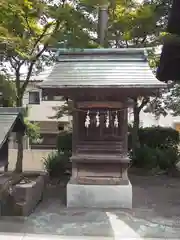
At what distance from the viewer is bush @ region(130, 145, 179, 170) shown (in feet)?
48.9

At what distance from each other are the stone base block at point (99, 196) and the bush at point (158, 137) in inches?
348

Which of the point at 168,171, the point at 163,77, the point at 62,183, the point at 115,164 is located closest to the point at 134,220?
the point at 115,164

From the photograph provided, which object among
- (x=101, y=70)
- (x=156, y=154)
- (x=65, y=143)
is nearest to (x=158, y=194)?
(x=101, y=70)

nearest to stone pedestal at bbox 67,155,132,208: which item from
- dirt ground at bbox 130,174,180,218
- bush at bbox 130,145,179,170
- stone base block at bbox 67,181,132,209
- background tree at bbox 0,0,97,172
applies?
stone base block at bbox 67,181,132,209

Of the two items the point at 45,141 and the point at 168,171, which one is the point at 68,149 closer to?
the point at 168,171

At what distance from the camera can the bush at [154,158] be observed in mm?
14891

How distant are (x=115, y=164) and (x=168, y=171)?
6465 mm

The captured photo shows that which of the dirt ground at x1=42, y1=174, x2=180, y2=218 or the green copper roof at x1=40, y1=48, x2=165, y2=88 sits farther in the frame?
the dirt ground at x1=42, y1=174, x2=180, y2=218

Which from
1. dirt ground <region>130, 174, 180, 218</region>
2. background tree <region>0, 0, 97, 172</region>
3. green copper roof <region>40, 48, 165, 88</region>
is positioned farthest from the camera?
background tree <region>0, 0, 97, 172</region>

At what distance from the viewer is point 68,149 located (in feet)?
52.4

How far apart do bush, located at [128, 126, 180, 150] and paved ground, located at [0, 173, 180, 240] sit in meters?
7.54

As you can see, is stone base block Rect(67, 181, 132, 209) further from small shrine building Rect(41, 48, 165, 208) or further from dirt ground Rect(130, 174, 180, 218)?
dirt ground Rect(130, 174, 180, 218)

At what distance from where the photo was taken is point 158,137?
17453 mm

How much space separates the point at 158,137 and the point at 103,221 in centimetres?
1059
